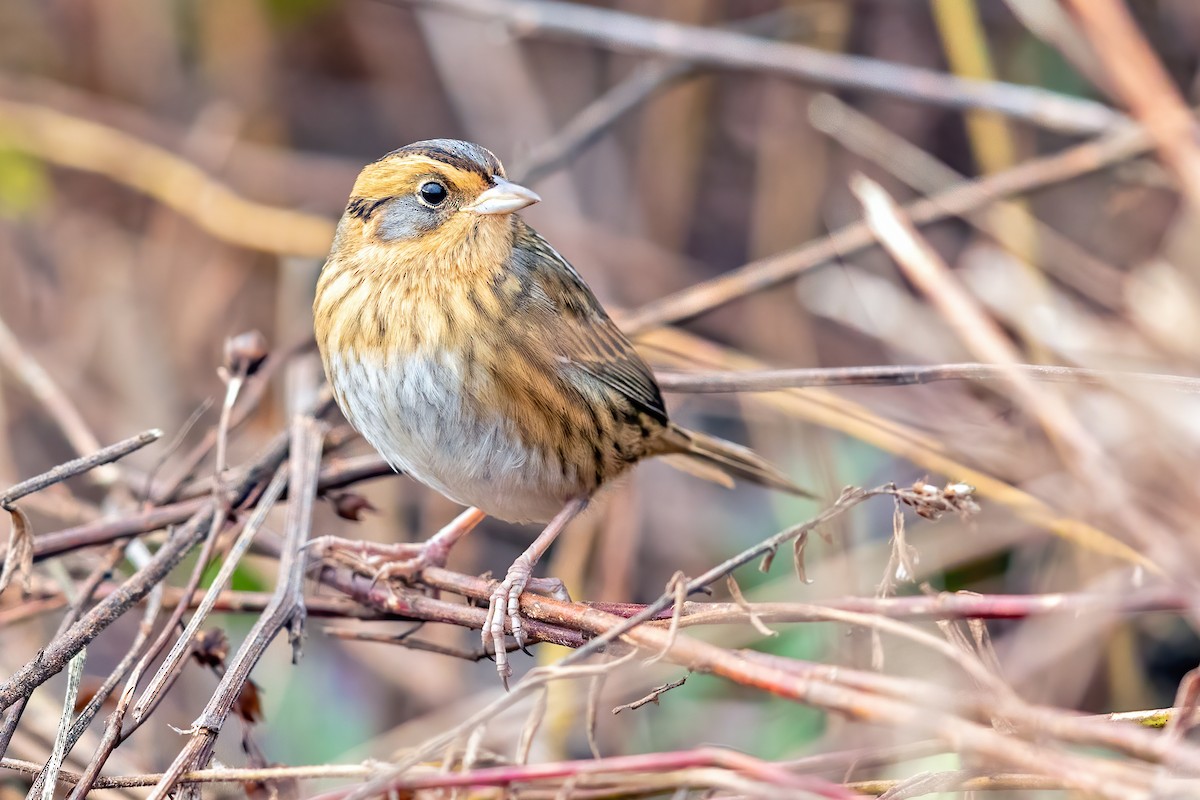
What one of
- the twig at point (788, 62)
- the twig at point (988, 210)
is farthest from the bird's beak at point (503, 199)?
the twig at point (988, 210)

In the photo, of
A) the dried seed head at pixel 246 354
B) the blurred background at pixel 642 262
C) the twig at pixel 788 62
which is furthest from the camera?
the twig at pixel 788 62

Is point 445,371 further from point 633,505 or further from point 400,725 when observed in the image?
point 400,725

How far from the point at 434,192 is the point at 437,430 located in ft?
1.67

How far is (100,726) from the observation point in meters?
2.73

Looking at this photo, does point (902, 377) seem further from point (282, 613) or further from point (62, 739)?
point (62, 739)

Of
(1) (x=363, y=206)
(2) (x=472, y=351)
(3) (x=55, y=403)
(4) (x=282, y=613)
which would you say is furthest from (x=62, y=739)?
(1) (x=363, y=206)

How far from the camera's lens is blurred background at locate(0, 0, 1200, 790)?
3.22 m

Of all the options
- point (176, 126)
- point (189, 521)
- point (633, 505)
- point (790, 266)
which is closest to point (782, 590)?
point (633, 505)

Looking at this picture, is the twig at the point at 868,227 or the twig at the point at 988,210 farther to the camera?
the twig at the point at 988,210

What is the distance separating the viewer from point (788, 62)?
142 inches

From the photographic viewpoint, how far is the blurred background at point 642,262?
127 inches

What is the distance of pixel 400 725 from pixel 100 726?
122cm

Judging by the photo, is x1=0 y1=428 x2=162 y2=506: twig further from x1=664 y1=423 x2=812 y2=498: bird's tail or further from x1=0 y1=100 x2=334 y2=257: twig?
x1=0 y1=100 x2=334 y2=257: twig

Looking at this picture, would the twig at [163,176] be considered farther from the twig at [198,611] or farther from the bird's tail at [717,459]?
the twig at [198,611]
